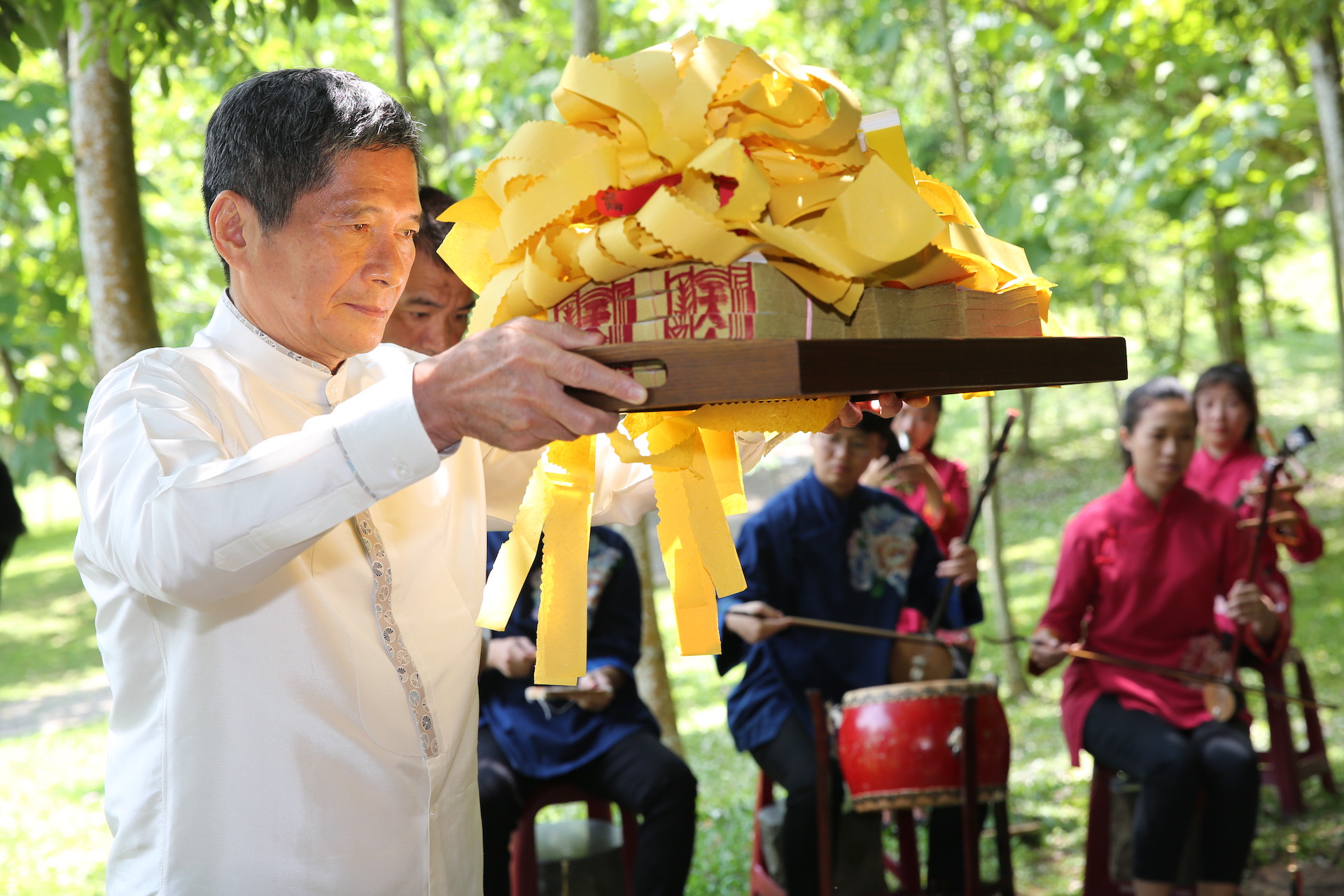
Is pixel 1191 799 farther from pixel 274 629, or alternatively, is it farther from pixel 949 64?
pixel 949 64

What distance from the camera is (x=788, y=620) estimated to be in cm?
369

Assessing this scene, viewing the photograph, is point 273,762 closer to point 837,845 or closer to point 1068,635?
point 837,845

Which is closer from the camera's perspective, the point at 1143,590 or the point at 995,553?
the point at 1143,590

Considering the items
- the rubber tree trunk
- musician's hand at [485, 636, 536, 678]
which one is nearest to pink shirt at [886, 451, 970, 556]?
musician's hand at [485, 636, 536, 678]

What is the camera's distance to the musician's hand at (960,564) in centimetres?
412

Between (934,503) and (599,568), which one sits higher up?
(934,503)

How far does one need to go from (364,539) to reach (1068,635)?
3246 mm

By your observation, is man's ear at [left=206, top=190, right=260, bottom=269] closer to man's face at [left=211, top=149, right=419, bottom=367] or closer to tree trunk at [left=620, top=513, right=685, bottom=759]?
man's face at [left=211, top=149, right=419, bottom=367]

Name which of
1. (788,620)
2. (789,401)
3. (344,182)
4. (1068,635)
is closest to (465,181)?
(788,620)

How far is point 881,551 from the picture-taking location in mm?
4199

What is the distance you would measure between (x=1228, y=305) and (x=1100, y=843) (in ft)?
24.0

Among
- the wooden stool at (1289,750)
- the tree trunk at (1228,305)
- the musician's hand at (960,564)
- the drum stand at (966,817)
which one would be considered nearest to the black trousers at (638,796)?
the drum stand at (966,817)

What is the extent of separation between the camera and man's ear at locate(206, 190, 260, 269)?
1652mm

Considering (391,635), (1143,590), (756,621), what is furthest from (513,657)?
(1143,590)
